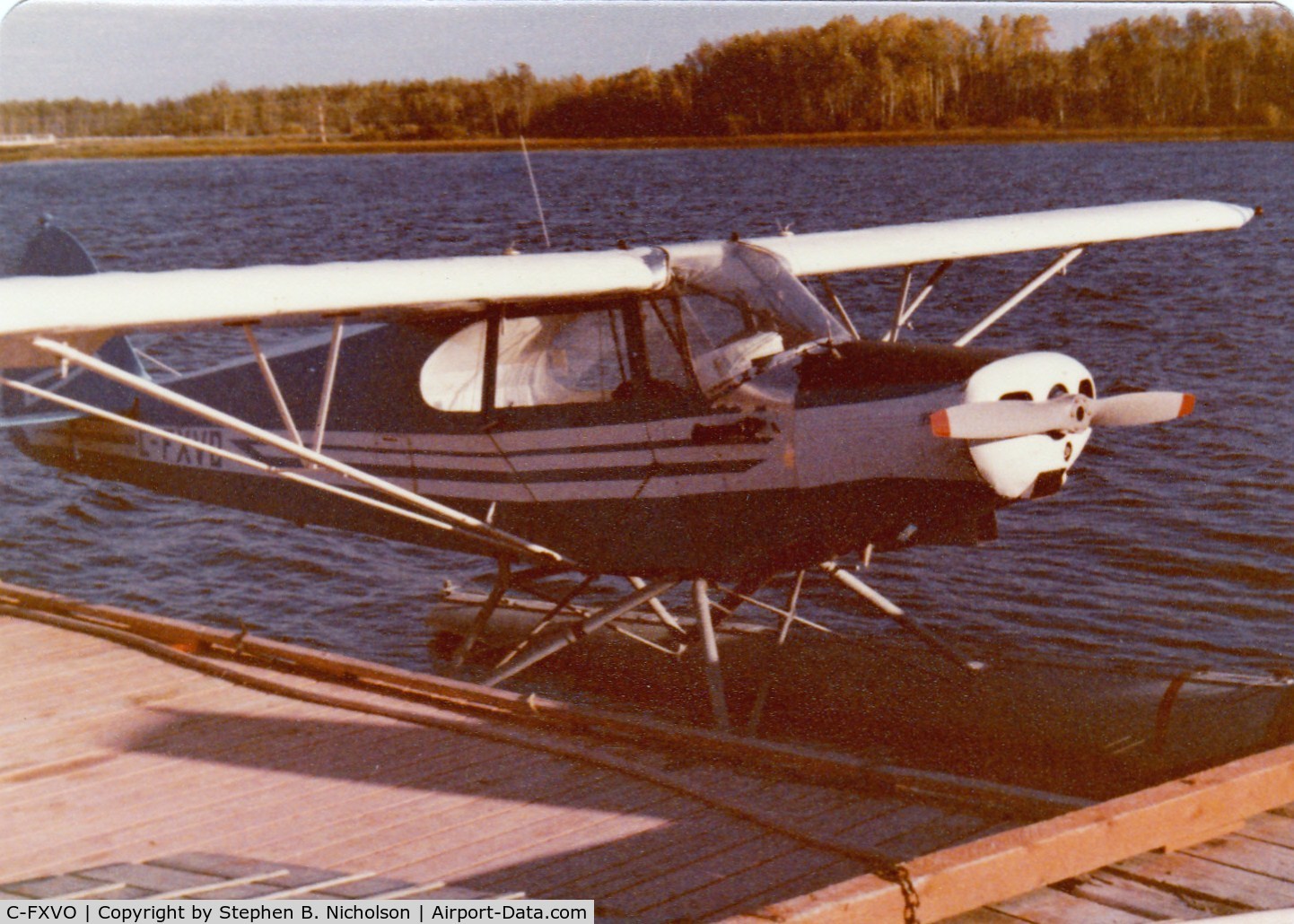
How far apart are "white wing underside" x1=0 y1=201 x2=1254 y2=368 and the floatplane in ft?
0.04

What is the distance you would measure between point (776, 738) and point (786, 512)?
1788 mm

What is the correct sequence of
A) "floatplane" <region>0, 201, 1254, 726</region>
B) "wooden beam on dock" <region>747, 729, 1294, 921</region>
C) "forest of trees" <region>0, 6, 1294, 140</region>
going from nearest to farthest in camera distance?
"wooden beam on dock" <region>747, 729, 1294, 921</region>, "floatplane" <region>0, 201, 1254, 726</region>, "forest of trees" <region>0, 6, 1294, 140</region>

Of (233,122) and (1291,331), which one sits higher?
(233,122)

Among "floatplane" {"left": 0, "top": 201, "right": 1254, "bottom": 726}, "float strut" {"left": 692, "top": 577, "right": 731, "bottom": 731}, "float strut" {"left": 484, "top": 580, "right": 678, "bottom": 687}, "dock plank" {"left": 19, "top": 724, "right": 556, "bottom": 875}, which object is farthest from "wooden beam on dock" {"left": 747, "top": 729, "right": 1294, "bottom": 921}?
"float strut" {"left": 484, "top": 580, "right": 678, "bottom": 687}

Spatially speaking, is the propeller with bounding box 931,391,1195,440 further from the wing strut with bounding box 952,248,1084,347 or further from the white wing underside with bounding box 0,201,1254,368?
the wing strut with bounding box 952,248,1084,347

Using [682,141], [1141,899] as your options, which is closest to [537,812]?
[1141,899]

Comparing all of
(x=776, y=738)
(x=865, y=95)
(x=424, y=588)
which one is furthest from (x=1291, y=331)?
(x=776, y=738)

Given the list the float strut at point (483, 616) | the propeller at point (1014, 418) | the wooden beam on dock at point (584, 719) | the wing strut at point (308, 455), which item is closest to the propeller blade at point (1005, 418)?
the propeller at point (1014, 418)

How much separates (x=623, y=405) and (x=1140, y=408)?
2184 millimetres

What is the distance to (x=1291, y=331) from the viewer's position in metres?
21.9

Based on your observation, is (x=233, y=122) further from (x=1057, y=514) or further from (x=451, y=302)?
(x=451, y=302)

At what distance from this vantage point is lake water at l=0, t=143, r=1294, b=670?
11.8 meters

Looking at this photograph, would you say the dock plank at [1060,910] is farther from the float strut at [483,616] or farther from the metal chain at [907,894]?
the float strut at [483,616]

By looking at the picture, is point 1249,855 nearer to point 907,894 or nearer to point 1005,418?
point 907,894
